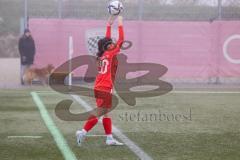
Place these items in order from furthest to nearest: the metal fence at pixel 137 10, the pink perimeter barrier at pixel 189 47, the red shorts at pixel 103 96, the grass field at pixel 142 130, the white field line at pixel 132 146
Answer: the metal fence at pixel 137 10 < the pink perimeter barrier at pixel 189 47 < the red shorts at pixel 103 96 < the grass field at pixel 142 130 < the white field line at pixel 132 146

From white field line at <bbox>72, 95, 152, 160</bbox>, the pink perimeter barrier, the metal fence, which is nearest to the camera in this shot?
white field line at <bbox>72, 95, 152, 160</bbox>

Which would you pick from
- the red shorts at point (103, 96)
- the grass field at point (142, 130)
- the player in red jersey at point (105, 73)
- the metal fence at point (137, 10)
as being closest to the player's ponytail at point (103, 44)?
the player in red jersey at point (105, 73)

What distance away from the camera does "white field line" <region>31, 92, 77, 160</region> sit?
7.79m

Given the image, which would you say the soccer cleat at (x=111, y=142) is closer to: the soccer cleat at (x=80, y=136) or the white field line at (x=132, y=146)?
the white field line at (x=132, y=146)

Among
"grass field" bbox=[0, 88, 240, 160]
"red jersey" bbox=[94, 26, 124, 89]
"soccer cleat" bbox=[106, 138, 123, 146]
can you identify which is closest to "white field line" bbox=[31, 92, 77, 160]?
"grass field" bbox=[0, 88, 240, 160]

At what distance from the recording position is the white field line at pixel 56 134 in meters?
7.79

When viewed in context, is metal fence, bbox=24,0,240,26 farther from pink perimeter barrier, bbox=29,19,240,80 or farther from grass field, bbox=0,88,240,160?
grass field, bbox=0,88,240,160

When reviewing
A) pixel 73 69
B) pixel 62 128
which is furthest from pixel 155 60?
pixel 62 128

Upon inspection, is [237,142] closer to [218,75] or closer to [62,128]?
[62,128]

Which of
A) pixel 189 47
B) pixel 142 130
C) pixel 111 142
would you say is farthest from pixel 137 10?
pixel 111 142

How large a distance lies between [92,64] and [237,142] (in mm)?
12110

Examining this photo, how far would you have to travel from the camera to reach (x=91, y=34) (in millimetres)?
20859

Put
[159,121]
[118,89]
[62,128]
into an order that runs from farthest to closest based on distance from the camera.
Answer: [118,89]
[159,121]
[62,128]

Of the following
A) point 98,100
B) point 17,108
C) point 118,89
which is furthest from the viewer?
point 118,89
